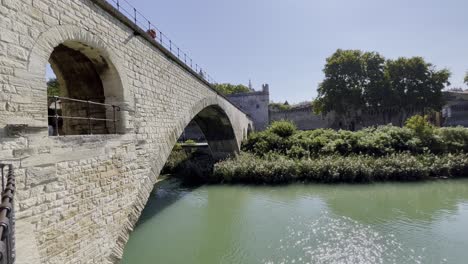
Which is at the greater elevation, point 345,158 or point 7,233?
point 7,233

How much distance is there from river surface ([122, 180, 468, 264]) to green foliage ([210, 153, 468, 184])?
93cm

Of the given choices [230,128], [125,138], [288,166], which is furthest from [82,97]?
[230,128]

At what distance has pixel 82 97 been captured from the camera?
20.7 ft

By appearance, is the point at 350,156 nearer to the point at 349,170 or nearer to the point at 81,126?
the point at 349,170

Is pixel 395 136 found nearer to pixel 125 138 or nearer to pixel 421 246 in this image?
pixel 421 246

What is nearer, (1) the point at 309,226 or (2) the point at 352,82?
(1) the point at 309,226

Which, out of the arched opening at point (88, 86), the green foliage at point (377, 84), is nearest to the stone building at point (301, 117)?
the green foliage at point (377, 84)

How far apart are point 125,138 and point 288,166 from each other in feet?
36.0

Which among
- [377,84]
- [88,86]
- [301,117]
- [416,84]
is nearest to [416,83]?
[416,84]

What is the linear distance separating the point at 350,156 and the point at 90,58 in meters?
15.1

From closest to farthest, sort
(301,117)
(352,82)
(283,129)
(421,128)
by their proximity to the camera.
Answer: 1. (421,128)
2. (283,129)
3. (352,82)
4. (301,117)

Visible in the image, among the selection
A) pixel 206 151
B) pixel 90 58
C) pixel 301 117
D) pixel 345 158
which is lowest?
pixel 345 158

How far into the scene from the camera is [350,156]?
55.8 ft

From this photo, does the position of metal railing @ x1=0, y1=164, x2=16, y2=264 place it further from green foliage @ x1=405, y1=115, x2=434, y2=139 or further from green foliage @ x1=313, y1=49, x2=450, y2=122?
green foliage @ x1=313, y1=49, x2=450, y2=122
